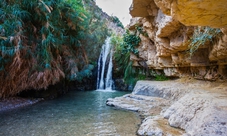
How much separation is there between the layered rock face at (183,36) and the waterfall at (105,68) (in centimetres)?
329

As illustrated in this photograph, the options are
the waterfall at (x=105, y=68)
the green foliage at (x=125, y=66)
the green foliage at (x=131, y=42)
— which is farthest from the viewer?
the waterfall at (x=105, y=68)

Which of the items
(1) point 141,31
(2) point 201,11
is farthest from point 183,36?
(1) point 141,31

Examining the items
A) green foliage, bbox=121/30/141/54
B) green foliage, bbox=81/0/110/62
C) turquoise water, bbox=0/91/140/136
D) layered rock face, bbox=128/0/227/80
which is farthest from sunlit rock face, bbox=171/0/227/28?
green foliage, bbox=121/30/141/54

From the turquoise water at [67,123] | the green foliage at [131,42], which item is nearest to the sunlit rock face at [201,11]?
the turquoise water at [67,123]

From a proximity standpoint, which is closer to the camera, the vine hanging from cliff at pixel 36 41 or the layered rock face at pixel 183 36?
the layered rock face at pixel 183 36

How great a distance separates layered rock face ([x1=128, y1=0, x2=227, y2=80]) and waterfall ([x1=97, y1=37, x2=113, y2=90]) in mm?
3289

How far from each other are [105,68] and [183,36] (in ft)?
27.3

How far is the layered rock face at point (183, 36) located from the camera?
6.68ft

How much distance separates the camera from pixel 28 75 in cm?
641

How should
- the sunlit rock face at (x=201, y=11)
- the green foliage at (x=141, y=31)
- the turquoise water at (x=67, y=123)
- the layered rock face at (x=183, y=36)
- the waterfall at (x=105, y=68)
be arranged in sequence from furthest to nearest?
the waterfall at (x=105, y=68)
the green foliage at (x=141, y=31)
the turquoise water at (x=67, y=123)
the layered rock face at (x=183, y=36)
the sunlit rock face at (x=201, y=11)

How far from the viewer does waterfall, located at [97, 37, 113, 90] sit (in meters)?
13.1

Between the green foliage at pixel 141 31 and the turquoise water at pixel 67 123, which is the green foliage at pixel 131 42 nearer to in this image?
the green foliage at pixel 141 31

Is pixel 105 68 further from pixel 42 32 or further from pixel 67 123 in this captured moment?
pixel 67 123

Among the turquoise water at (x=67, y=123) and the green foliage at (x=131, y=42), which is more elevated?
the green foliage at (x=131, y=42)
